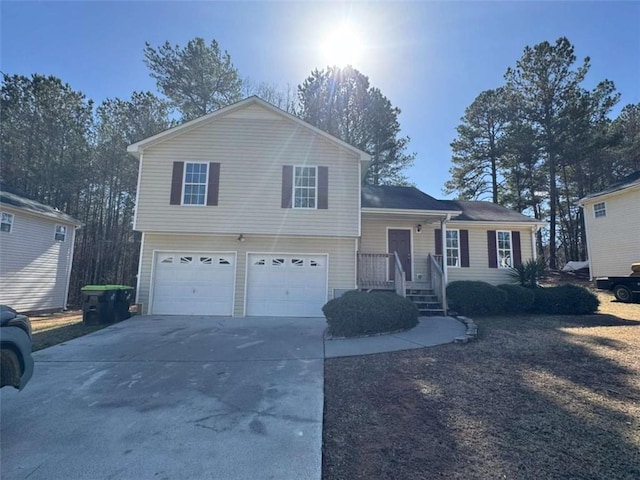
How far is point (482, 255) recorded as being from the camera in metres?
14.0

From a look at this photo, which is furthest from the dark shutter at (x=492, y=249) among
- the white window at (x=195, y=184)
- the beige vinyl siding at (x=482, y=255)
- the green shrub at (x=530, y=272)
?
the white window at (x=195, y=184)

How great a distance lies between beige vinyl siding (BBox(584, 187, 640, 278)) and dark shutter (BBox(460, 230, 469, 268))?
28.4 ft

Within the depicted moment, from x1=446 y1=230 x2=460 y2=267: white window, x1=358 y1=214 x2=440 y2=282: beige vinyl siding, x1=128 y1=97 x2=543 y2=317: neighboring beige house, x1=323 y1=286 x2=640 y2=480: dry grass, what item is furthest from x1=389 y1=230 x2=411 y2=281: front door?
x1=323 y1=286 x2=640 y2=480: dry grass

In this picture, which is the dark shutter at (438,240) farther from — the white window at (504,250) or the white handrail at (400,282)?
the white handrail at (400,282)

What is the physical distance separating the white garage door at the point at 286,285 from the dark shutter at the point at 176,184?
10.4 feet

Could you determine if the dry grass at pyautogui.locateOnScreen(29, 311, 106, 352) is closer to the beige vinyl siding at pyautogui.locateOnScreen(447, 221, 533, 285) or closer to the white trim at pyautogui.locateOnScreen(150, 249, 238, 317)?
the white trim at pyautogui.locateOnScreen(150, 249, 238, 317)

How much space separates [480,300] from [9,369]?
11.0 m

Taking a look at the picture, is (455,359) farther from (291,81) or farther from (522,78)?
(522,78)

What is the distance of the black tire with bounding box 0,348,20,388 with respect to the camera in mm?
3400

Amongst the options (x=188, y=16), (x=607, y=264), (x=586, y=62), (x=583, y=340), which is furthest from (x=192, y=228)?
(x=586, y=62)

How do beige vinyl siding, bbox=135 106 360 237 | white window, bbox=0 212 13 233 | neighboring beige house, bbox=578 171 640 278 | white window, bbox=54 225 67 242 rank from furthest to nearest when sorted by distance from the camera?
neighboring beige house, bbox=578 171 640 278, white window, bbox=54 225 67 242, white window, bbox=0 212 13 233, beige vinyl siding, bbox=135 106 360 237

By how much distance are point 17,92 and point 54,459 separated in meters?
23.4

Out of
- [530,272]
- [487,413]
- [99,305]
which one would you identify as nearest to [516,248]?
[530,272]

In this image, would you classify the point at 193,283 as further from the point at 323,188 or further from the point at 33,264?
the point at 33,264
